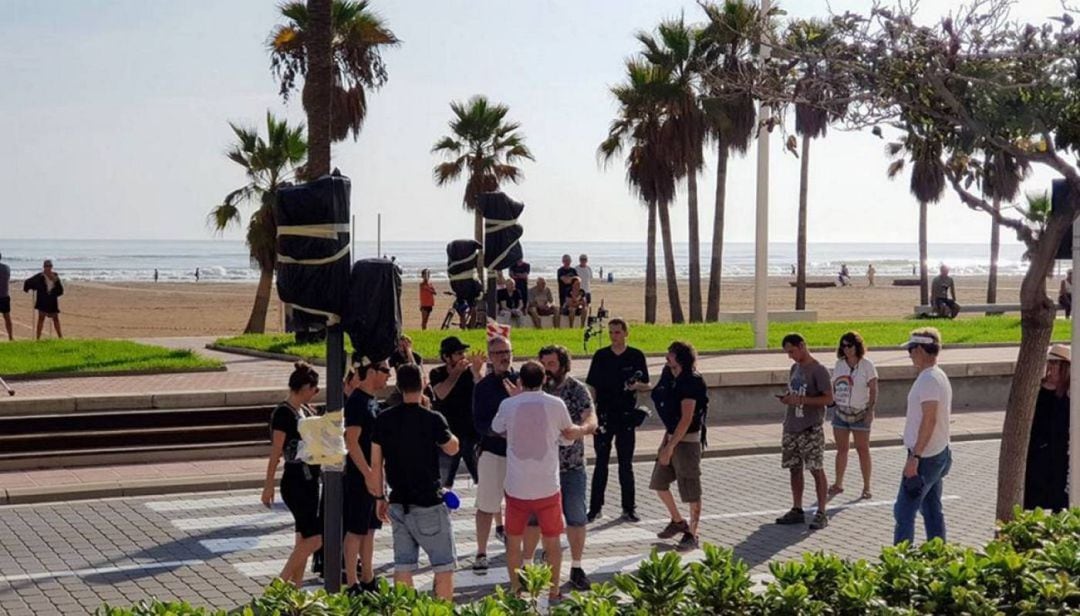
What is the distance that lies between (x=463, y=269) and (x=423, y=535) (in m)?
9.08

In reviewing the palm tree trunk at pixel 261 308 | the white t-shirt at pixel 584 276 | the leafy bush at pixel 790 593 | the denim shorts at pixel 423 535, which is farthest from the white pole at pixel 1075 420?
the palm tree trunk at pixel 261 308

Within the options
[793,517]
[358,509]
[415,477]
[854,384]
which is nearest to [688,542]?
[793,517]

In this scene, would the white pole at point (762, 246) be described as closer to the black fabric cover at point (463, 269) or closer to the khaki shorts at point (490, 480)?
the black fabric cover at point (463, 269)

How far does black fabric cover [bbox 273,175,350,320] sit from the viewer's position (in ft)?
29.2

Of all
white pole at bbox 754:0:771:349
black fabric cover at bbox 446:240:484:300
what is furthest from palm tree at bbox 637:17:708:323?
black fabric cover at bbox 446:240:484:300

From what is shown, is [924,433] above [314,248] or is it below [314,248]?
below

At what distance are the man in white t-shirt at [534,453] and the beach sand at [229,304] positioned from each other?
29094 millimetres

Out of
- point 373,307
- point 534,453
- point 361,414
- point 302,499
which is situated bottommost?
point 302,499

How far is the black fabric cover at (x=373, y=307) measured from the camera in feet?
29.9

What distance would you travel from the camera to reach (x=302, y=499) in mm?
10156

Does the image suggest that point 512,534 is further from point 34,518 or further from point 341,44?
point 341,44

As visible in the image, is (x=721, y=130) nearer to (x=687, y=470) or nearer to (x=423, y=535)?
(x=687, y=470)

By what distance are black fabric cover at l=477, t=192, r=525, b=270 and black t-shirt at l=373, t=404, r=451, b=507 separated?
8.22 metres

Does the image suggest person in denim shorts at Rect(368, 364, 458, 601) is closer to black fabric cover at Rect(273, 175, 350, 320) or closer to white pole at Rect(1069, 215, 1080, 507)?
black fabric cover at Rect(273, 175, 350, 320)
